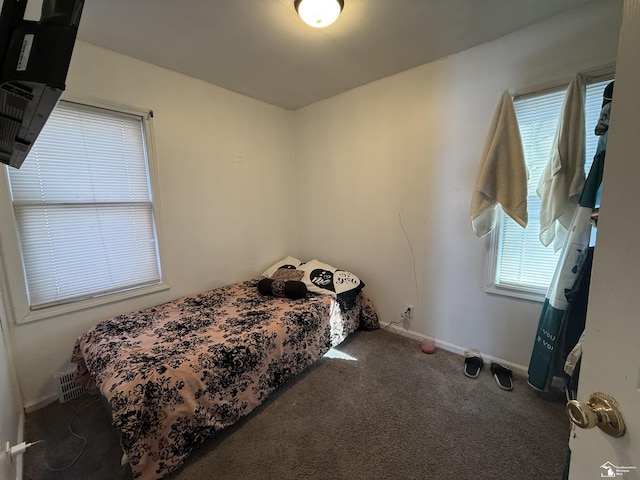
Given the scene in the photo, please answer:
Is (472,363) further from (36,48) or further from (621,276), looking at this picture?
(36,48)

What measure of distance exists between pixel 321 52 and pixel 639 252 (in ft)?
7.50

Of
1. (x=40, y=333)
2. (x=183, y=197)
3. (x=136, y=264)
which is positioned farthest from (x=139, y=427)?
(x=183, y=197)

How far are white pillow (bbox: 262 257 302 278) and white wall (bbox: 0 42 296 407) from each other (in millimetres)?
127

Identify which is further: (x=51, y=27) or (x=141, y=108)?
(x=141, y=108)

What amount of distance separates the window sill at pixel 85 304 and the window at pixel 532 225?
2.89 metres

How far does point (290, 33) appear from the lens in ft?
6.03

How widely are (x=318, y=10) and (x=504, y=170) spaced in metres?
1.60

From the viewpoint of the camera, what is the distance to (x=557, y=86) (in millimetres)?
1729

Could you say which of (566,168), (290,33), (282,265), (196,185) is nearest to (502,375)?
(566,168)

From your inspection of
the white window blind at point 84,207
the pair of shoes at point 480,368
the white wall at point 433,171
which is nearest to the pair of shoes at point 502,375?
the pair of shoes at point 480,368

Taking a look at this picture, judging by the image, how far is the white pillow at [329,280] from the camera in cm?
262

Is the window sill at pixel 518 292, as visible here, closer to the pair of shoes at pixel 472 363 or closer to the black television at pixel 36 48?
the pair of shoes at pixel 472 363

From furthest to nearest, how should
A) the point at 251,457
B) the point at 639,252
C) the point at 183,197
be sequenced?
the point at 183,197, the point at 251,457, the point at 639,252

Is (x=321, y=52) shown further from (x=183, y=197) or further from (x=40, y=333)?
(x=40, y=333)
